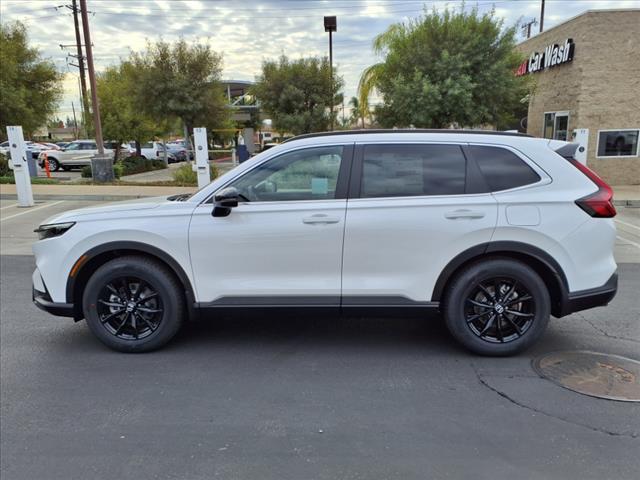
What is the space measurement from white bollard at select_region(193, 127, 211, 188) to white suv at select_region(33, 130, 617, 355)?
951 centimetres

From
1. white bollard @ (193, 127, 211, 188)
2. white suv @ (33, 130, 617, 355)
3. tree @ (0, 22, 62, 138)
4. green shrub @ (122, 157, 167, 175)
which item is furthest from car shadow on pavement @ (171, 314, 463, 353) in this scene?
green shrub @ (122, 157, 167, 175)

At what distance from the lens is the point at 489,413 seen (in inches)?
125

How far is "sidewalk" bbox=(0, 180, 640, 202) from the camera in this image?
46.4 feet

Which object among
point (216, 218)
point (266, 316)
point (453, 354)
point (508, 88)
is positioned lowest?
point (453, 354)

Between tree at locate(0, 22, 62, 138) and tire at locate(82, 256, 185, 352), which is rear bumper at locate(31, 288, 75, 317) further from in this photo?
tree at locate(0, 22, 62, 138)

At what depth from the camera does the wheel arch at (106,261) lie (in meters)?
3.90

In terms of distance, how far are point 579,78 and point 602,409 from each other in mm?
14140

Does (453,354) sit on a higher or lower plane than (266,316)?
lower

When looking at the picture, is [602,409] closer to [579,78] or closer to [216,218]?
[216,218]

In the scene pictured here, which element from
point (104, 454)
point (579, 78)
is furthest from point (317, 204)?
point (579, 78)

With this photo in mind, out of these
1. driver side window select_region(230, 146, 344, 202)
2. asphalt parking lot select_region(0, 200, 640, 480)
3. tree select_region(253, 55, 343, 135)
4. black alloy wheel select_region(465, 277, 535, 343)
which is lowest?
asphalt parking lot select_region(0, 200, 640, 480)

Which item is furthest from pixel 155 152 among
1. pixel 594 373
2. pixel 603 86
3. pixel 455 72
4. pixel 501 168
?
pixel 594 373

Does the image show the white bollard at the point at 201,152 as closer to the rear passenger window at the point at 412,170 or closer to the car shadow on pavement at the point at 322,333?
the car shadow on pavement at the point at 322,333

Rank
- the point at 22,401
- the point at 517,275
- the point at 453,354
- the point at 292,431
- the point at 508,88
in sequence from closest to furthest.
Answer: the point at 292,431 → the point at 22,401 → the point at 517,275 → the point at 453,354 → the point at 508,88
